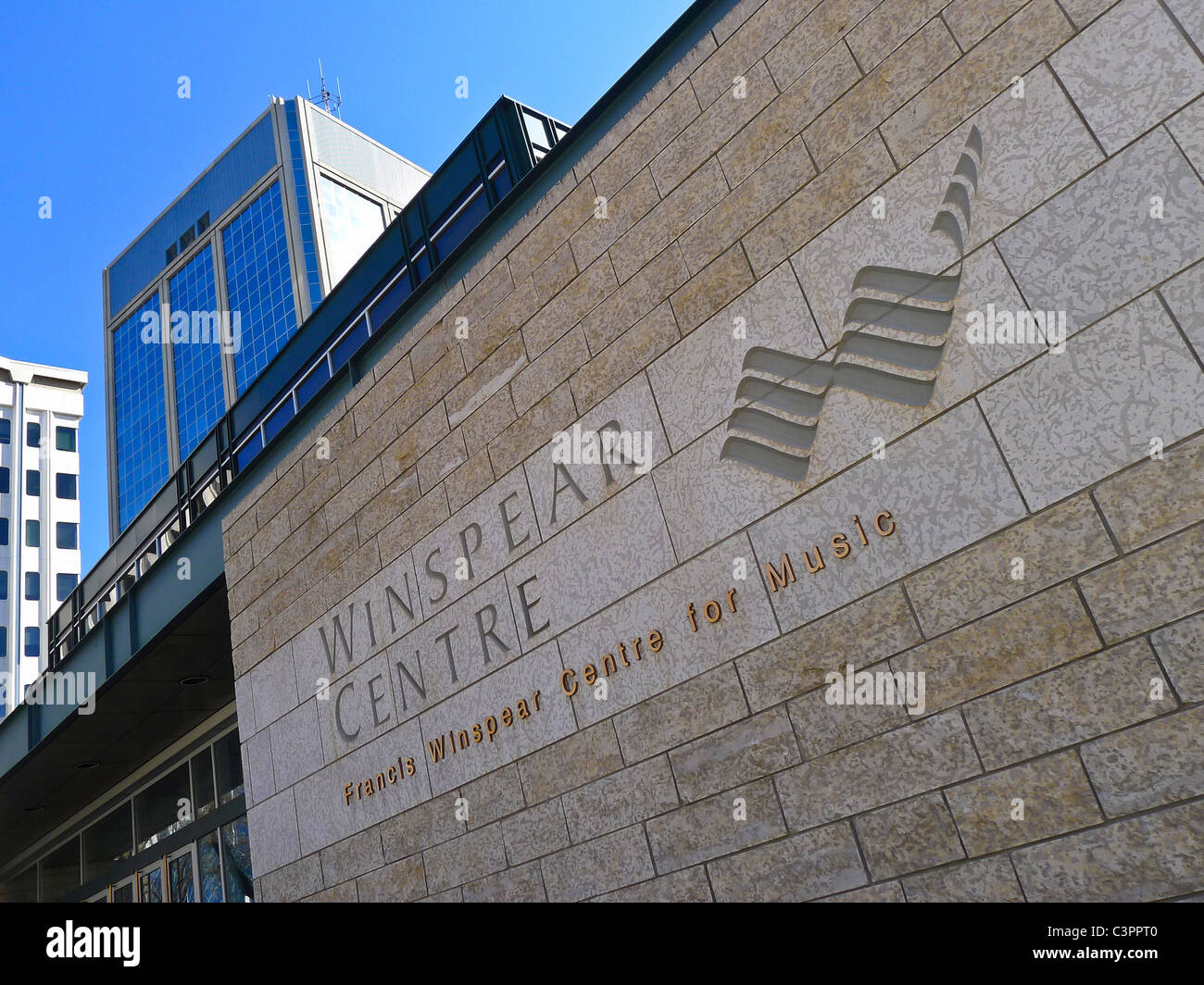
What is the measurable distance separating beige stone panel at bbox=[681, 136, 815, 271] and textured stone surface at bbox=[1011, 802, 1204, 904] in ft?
14.3

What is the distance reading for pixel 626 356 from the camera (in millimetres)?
7723

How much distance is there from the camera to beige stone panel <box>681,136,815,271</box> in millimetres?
6836

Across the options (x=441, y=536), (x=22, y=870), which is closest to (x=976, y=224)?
(x=441, y=536)

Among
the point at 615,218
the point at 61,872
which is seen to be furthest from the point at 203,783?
the point at 615,218

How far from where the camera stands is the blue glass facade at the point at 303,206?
53406 millimetres

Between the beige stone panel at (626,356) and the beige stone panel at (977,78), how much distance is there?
6.65ft

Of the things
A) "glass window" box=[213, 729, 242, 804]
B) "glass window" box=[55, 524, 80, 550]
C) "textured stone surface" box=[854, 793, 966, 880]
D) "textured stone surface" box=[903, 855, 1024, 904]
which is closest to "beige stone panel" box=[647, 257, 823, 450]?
"textured stone surface" box=[854, 793, 966, 880]

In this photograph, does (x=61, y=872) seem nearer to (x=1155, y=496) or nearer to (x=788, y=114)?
(x=788, y=114)

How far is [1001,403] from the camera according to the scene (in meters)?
5.57

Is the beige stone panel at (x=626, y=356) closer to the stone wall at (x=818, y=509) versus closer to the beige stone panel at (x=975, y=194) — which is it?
the stone wall at (x=818, y=509)

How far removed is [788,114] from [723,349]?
5.54 feet
